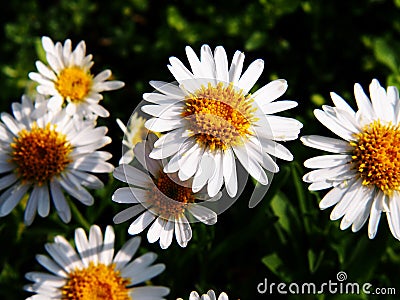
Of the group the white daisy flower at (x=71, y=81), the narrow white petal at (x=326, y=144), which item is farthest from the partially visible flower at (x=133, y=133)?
the narrow white petal at (x=326, y=144)

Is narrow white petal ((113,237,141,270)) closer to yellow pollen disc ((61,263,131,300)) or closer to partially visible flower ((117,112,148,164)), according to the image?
yellow pollen disc ((61,263,131,300))

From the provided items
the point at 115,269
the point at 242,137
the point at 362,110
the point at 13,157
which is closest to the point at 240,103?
the point at 242,137

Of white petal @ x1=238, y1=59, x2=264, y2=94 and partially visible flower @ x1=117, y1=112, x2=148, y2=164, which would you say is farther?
partially visible flower @ x1=117, y1=112, x2=148, y2=164

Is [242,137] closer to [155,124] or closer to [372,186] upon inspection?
[155,124]

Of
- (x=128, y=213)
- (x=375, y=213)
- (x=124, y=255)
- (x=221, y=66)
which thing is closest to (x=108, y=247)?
(x=124, y=255)

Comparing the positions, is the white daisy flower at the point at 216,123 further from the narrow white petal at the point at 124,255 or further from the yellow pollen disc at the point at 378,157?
the narrow white petal at the point at 124,255

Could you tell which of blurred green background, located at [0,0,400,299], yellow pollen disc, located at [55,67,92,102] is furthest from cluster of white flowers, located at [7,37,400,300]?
yellow pollen disc, located at [55,67,92,102]

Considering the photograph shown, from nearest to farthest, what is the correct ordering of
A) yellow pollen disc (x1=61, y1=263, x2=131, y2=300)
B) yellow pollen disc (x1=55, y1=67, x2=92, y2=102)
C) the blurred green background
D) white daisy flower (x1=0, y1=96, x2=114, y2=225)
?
yellow pollen disc (x1=61, y1=263, x2=131, y2=300) → white daisy flower (x1=0, y1=96, x2=114, y2=225) → the blurred green background → yellow pollen disc (x1=55, y1=67, x2=92, y2=102)

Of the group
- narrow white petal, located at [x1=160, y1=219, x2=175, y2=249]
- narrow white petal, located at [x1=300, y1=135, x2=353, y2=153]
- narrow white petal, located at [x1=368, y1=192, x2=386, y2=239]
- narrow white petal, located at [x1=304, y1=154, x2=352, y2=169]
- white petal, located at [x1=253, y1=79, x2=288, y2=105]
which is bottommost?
narrow white petal, located at [x1=160, y1=219, x2=175, y2=249]
